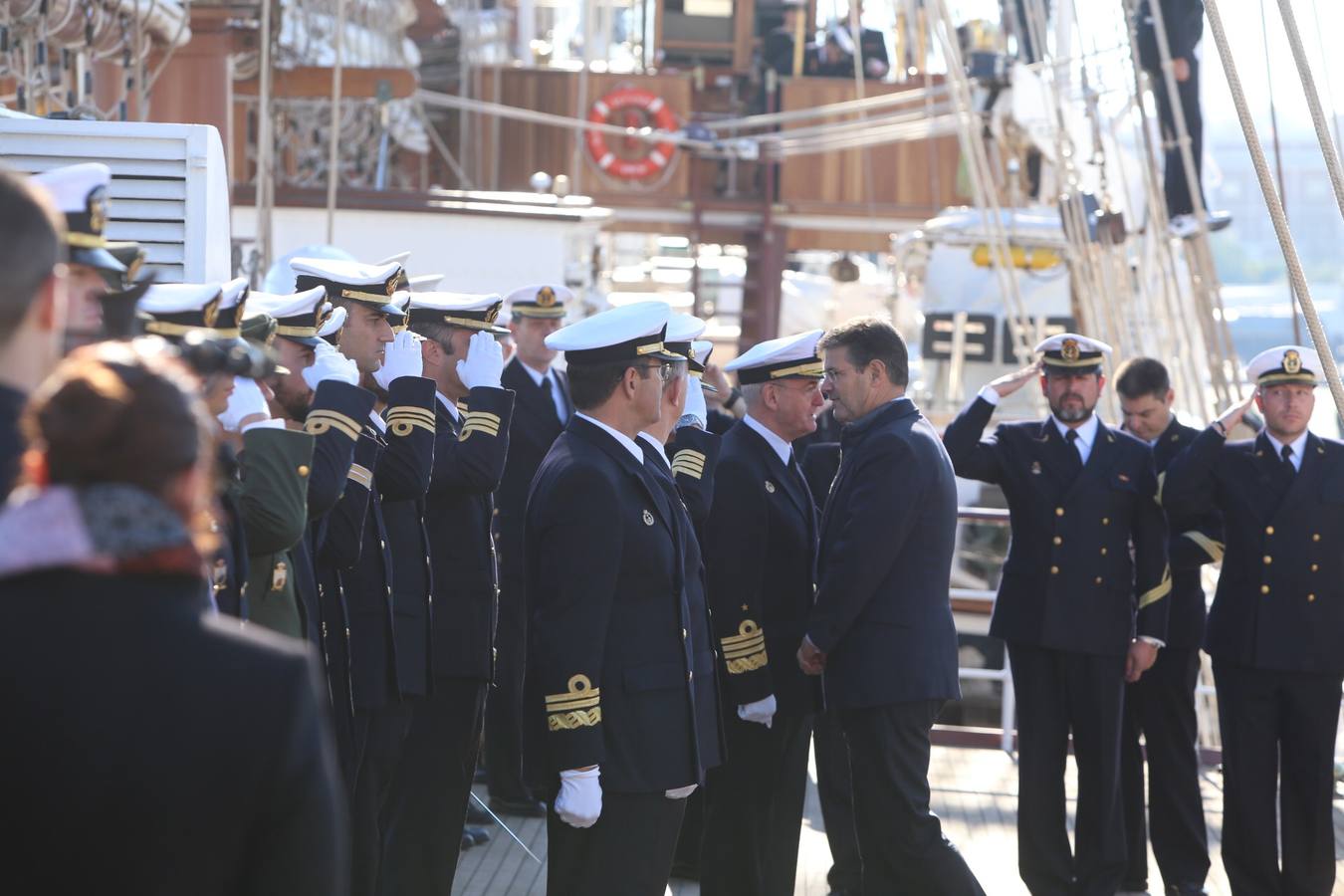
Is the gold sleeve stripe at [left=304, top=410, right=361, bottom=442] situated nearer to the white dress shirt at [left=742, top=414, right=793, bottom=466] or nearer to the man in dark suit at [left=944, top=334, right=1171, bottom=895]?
the white dress shirt at [left=742, top=414, right=793, bottom=466]

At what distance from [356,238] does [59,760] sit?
857cm

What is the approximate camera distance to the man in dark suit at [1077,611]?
16.1 feet

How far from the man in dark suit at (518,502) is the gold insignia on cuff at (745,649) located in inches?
51.2

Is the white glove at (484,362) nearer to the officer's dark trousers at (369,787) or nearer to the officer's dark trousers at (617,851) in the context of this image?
the officer's dark trousers at (369,787)

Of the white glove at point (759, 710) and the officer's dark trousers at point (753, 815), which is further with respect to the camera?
the officer's dark trousers at point (753, 815)

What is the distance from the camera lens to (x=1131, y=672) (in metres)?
4.98

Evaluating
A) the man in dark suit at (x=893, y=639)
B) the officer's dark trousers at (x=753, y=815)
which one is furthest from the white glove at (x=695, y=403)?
the officer's dark trousers at (x=753, y=815)

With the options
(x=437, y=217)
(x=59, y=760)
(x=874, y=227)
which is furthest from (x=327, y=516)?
(x=874, y=227)

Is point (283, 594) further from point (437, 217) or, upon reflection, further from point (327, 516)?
point (437, 217)

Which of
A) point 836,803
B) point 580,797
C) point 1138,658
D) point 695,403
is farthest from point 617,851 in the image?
point 1138,658

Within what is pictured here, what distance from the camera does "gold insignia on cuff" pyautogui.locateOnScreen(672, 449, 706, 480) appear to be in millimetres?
4223

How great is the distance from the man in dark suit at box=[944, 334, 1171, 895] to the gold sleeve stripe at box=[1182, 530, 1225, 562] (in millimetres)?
240

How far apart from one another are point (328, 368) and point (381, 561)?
2.02 feet

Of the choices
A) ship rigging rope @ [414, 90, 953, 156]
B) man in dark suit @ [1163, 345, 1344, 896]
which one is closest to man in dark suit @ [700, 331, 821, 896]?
man in dark suit @ [1163, 345, 1344, 896]
